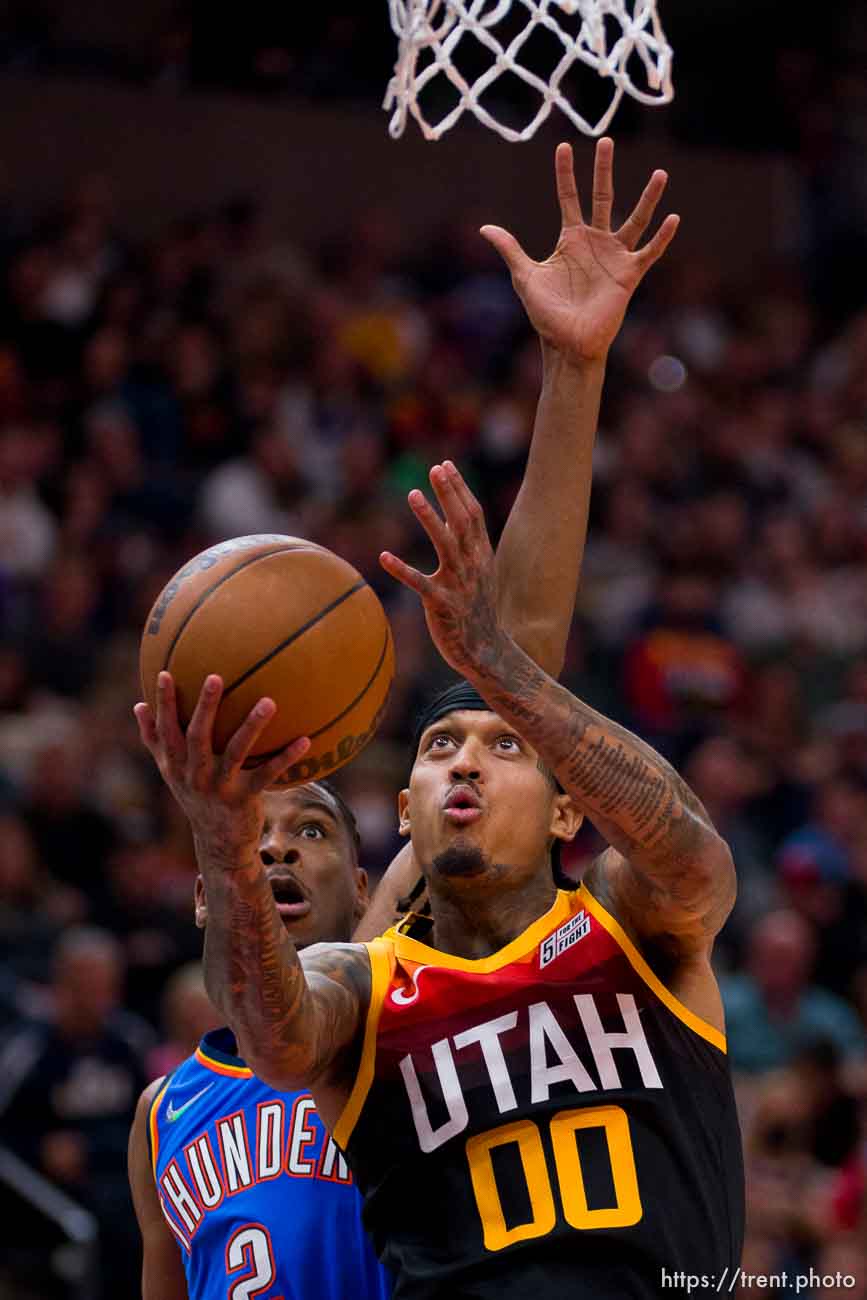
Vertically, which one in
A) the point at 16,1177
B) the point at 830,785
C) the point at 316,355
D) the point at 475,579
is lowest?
the point at 16,1177

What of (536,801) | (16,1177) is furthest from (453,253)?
(536,801)

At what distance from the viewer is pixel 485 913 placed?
3.77 m

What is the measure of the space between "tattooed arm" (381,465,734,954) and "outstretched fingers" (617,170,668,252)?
996mm

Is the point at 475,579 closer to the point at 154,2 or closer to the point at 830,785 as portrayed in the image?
the point at 830,785

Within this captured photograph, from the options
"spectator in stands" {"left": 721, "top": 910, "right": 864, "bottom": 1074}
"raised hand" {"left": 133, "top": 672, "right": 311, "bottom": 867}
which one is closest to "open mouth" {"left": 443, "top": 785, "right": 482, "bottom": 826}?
"raised hand" {"left": 133, "top": 672, "right": 311, "bottom": 867}

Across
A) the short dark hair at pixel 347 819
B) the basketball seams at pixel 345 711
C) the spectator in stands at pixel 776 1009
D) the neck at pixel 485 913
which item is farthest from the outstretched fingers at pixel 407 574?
the spectator in stands at pixel 776 1009

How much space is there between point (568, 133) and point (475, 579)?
985 cm

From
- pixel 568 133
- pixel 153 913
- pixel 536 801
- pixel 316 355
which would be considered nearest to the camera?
pixel 536 801

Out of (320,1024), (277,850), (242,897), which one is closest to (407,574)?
(242,897)

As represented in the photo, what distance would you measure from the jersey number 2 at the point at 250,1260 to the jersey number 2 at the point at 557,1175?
0.67m

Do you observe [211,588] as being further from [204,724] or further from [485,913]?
[485,913]

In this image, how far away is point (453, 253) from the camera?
12.6 meters

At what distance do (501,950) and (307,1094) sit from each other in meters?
0.66

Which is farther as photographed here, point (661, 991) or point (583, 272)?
point (583, 272)
